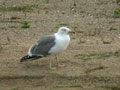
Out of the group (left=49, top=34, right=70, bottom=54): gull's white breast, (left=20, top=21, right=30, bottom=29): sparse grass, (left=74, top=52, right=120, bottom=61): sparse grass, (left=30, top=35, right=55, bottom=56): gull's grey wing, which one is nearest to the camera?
(left=49, top=34, right=70, bottom=54): gull's white breast

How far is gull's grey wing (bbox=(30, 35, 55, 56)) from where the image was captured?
27.8 feet

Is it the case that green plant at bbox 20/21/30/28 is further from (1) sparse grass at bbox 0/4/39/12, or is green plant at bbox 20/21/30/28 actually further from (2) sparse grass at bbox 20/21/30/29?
(1) sparse grass at bbox 0/4/39/12

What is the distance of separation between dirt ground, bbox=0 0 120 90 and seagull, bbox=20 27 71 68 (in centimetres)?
25

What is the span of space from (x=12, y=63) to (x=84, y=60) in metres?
1.41

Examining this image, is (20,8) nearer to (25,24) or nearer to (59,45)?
(25,24)

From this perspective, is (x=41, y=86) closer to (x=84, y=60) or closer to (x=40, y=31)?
(x=84, y=60)

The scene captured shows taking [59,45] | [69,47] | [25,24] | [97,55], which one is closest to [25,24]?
[25,24]

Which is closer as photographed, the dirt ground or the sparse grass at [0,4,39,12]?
the dirt ground

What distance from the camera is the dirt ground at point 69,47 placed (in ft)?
25.6

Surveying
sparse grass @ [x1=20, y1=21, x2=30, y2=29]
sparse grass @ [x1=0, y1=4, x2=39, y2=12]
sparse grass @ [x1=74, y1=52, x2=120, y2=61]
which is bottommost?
sparse grass @ [x1=74, y1=52, x2=120, y2=61]

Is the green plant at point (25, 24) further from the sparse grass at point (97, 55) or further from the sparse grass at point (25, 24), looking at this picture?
the sparse grass at point (97, 55)

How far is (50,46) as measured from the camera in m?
8.45

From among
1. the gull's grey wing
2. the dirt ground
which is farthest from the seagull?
the dirt ground

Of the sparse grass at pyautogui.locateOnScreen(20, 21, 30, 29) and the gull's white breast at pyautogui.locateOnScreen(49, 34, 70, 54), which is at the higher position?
the gull's white breast at pyautogui.locateOnScreen(49, 34, 70, 54)
